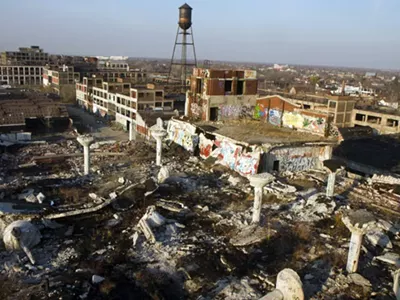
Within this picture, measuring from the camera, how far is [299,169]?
2223 cm

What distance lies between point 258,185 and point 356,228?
4101 mm

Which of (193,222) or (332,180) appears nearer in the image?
(193,222)

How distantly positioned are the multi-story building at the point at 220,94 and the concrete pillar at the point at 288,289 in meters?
20.3

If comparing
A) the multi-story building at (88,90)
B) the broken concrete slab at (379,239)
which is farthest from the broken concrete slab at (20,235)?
the multi-story building at (88,90)

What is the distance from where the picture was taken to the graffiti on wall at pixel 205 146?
2459 cm

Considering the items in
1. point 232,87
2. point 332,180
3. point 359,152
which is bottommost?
Result: point 359,152

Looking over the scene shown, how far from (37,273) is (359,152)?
107 feet

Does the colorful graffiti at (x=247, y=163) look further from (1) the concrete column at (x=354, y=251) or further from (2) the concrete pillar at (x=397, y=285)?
(2) the concrete pillar at (x=397, y=285)

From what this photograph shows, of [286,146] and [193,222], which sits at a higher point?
[286,146]

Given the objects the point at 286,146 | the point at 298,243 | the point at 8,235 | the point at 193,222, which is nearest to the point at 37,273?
the point at 8,235

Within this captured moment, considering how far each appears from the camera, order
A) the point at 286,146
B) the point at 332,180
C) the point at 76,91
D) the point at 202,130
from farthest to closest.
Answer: the point at 76,91 < the point at 202,130 < the point at 286,146 < the point at 332,180

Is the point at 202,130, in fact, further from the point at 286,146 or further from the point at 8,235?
the point at 8,235

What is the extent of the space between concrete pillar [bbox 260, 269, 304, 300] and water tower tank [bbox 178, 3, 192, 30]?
5628cm

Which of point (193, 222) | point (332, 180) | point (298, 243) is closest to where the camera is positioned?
point (298, 243)
